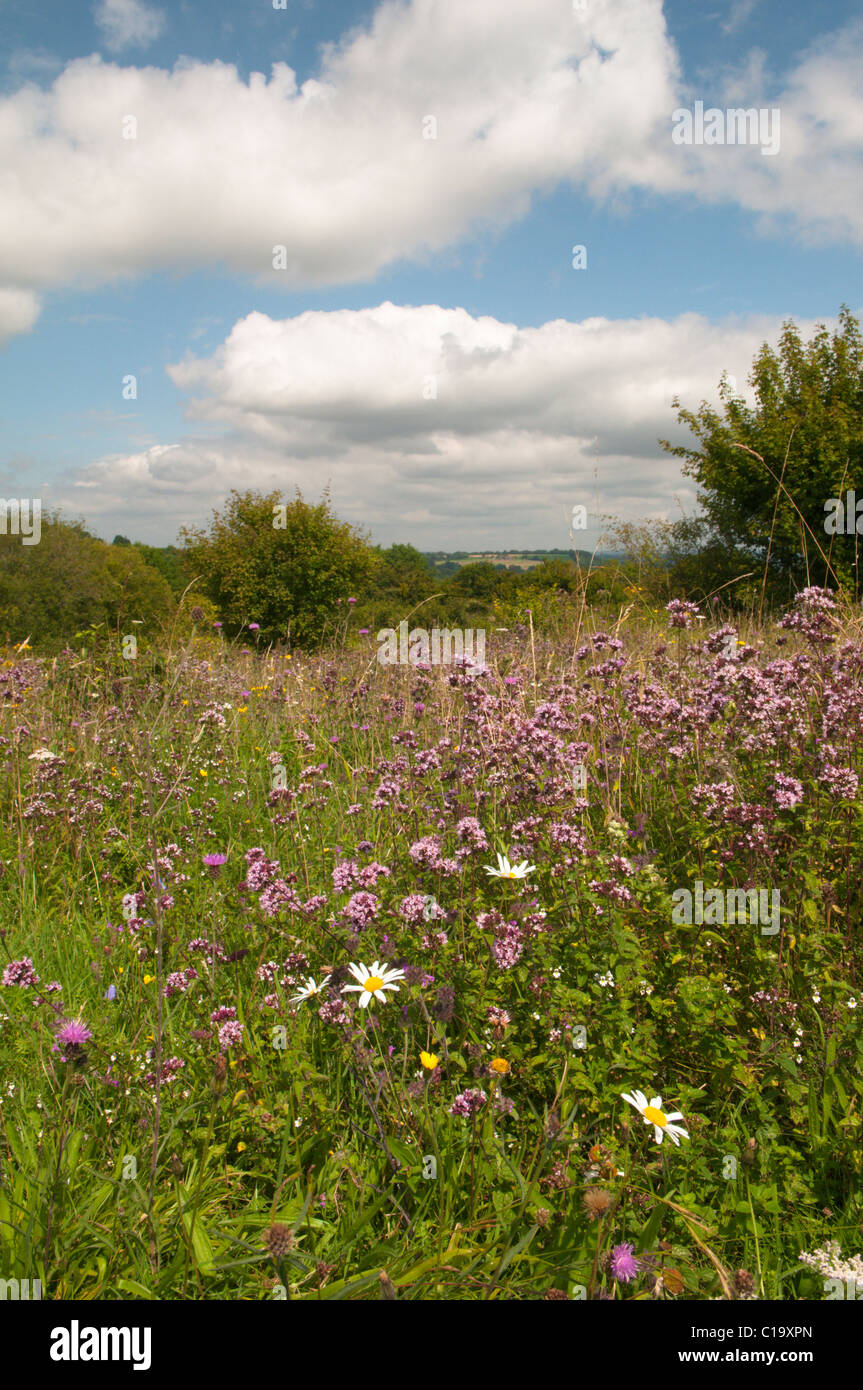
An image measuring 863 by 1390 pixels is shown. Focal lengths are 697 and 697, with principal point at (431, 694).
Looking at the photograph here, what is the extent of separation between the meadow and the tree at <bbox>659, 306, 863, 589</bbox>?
51.5ft

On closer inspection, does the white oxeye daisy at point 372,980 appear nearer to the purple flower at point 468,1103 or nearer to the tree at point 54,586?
the purple flower at point 468,1103

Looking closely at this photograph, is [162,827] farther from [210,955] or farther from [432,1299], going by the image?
[432,1299]

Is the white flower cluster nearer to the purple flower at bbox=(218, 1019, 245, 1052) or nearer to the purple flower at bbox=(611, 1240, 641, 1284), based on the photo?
the purple flower at bbox=(611, 1240, 641, 1284)

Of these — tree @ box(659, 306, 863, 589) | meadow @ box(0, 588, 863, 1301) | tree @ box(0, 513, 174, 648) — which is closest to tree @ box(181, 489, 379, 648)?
tree @ box(0, 513, 174, 648)

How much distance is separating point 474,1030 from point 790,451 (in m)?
19.5

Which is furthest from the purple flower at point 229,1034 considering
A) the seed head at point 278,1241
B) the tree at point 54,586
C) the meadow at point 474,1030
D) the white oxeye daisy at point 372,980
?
the tree at point 54,586

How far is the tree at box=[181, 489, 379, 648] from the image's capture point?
35.3 m

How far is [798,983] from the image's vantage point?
2592 millimetres

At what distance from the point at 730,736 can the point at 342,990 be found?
2505mm

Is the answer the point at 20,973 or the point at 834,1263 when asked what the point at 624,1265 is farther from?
the point at 20,973

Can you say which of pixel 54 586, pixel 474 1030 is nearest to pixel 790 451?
pixel 474 1030

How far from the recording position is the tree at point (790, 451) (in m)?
17.0

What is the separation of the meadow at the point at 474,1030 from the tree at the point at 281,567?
31400mm
